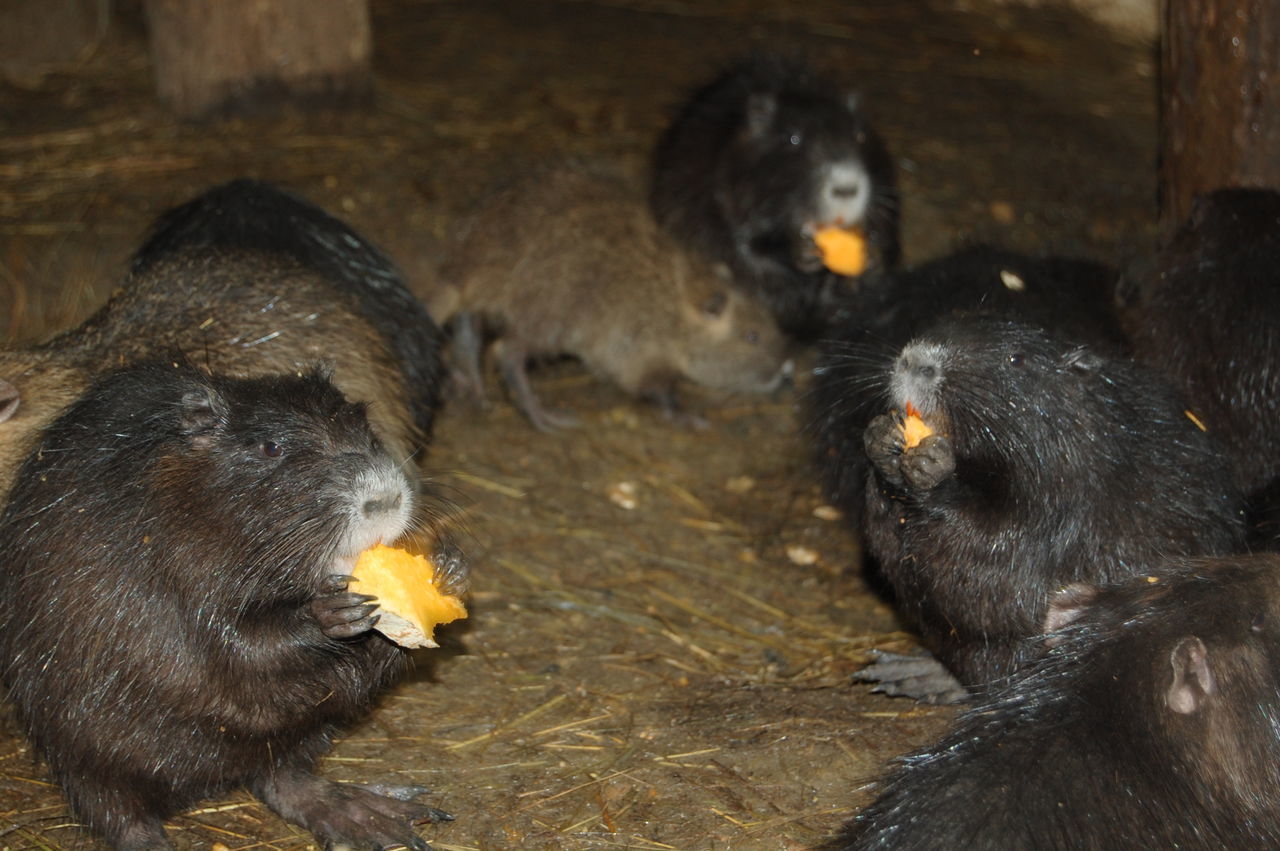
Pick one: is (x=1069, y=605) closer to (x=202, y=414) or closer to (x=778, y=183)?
(x=202, y=414)

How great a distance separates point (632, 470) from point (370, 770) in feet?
7.66

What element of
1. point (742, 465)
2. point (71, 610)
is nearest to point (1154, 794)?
point (71, 610)

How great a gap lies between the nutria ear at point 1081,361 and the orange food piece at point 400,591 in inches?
78.5

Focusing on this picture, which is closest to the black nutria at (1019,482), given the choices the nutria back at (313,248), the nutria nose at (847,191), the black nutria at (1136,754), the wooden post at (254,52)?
the black nutria at (1136,754)

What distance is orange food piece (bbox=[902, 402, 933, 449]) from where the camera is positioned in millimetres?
4207

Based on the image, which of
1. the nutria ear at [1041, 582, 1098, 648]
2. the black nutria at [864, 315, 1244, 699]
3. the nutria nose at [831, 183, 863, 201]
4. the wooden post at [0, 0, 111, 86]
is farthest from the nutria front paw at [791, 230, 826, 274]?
the wooden post at [0, 0, 111, 86]

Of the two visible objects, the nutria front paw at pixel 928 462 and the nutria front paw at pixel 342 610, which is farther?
the nutria front paw at pixel 928 462

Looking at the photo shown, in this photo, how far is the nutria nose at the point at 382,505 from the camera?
144 inches

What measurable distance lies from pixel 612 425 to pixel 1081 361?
2890mm

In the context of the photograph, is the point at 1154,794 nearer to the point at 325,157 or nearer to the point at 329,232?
the point at 329,232

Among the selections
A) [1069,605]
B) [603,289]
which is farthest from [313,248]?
[1069,605]

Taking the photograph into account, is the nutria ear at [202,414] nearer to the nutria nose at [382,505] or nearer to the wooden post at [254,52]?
the nutria nose at [382,505]

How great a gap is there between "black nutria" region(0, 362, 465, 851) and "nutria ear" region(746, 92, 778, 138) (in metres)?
3.61

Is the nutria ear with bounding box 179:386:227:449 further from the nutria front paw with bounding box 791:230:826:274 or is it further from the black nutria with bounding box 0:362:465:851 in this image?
the nutria front paw with bounding box 791:230:826:274
